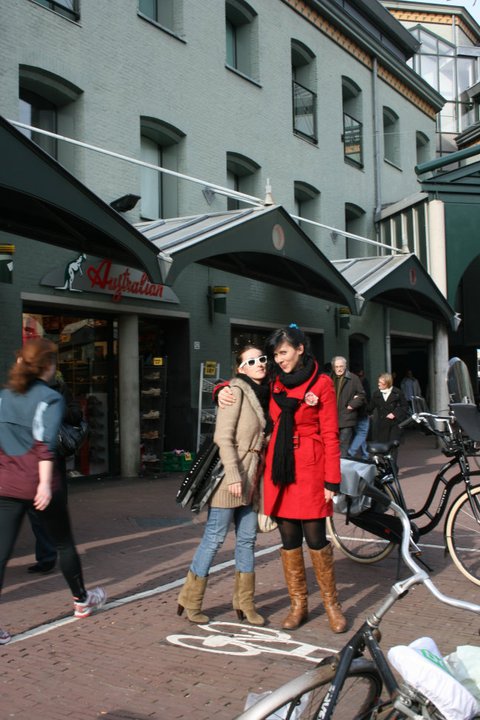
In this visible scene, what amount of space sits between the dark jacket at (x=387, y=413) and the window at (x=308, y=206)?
7951 millimetres

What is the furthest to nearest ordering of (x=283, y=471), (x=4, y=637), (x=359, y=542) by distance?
(x=359, y=542)
(x=283, y=471)
(x=4, y=637)

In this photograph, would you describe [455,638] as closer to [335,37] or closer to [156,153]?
[156,153]

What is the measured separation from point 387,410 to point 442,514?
4.70 m

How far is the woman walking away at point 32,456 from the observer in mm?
4684

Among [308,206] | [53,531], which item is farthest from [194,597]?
[308,206]

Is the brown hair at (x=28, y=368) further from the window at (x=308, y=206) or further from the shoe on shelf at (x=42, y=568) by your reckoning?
the window at (x=308, y=206)

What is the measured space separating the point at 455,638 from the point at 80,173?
9.24m

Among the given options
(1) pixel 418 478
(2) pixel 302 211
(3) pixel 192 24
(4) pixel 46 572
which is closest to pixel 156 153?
(3) pixel 192 24

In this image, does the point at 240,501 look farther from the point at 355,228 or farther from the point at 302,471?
the point at 355,228

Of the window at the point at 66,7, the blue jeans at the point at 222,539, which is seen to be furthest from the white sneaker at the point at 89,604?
the window at the point at 66,7

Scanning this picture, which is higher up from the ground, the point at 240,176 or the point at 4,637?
the point at 240,176

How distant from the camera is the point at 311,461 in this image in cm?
479

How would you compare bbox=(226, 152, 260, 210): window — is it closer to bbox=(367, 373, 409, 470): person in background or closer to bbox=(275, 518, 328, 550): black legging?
bbox=(367, 373, 409, 470): person in background

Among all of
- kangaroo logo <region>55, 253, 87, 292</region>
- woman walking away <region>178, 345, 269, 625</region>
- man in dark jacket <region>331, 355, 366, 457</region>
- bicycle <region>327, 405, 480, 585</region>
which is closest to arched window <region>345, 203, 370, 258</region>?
man in dark jacket <region>331, 355, 366, 457</region>
